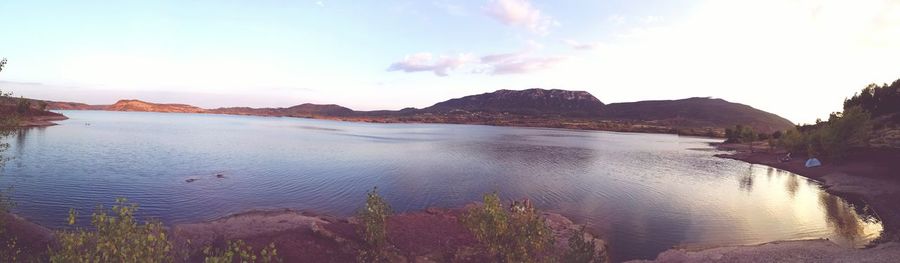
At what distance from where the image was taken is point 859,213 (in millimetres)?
39031

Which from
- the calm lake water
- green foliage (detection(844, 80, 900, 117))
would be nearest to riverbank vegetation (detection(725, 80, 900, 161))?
green foliage (detection(844, 80, 900, 117))

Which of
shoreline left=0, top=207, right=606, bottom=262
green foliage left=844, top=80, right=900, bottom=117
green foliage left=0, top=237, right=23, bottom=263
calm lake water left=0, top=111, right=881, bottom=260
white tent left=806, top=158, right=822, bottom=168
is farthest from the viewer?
green foliage left=844, top=80, right=900, bottom=117

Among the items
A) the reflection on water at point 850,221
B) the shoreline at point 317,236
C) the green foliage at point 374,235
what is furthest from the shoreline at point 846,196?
the green foliage at point 374,235

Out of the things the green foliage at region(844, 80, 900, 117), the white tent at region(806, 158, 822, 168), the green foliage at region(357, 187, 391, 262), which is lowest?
the green foliage at region(357, 187, 391, 262)

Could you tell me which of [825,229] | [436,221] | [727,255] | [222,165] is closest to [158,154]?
[222,165]

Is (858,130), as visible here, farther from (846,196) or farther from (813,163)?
(846,196)

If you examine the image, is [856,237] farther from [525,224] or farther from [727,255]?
[525,224]

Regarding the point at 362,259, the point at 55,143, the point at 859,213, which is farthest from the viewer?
the point at 55,143

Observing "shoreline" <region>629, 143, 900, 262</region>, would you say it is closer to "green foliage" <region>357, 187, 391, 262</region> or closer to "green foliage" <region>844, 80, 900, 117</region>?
"green foliage" <region>357, 187, 391, 262</region>

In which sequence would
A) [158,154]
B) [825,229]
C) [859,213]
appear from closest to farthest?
[825,229] → [859,213] → [158,154]

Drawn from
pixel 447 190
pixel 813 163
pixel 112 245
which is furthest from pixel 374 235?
pixel 813 163

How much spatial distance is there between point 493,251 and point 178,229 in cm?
2121

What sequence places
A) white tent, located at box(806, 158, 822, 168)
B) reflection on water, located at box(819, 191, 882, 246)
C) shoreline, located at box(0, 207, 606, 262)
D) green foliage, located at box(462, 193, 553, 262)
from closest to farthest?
green foliage, located at box(462, 193, 553, 262) → shoreline, located at box(0, 207, 606, 262) → reflection on water, located at box(819, 191, 882, 246) → white tent, located at box(806, 158, 822, 168)

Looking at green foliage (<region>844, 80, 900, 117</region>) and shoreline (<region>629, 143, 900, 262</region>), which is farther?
green foliage (<region>844, 80, 900, 117</region>)
